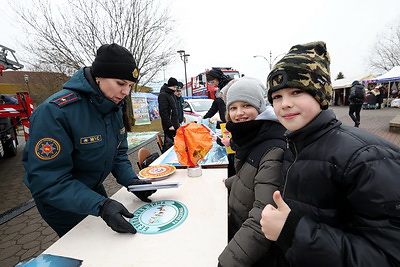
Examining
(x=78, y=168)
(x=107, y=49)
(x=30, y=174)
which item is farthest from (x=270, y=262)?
(x=107, y=49)

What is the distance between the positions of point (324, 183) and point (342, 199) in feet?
0.31

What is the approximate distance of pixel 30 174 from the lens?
1116mm

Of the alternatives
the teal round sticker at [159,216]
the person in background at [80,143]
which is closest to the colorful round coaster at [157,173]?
the person in background at [80,143]

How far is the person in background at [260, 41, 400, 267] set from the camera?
24.7 inches

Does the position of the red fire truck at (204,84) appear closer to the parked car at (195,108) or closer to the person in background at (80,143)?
the parked car at (195,108)

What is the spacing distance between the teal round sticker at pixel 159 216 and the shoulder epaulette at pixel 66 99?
0.83m

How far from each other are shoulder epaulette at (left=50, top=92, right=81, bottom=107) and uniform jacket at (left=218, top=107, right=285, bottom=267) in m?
1.14

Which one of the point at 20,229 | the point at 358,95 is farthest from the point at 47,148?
the point at 358,95

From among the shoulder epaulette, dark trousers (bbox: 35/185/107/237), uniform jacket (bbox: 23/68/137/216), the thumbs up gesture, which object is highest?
the shoulder epaulette

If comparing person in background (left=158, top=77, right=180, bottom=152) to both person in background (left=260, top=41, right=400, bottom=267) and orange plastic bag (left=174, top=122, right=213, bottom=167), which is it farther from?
person in background (left=260, top=41, right=400, bottom=267)

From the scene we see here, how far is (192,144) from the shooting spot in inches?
75.4

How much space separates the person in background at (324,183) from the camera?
63 centimetres

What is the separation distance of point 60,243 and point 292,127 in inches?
53.5

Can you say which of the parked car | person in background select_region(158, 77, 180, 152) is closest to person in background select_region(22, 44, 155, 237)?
person in background select_region(158, 77, 180, 152)
